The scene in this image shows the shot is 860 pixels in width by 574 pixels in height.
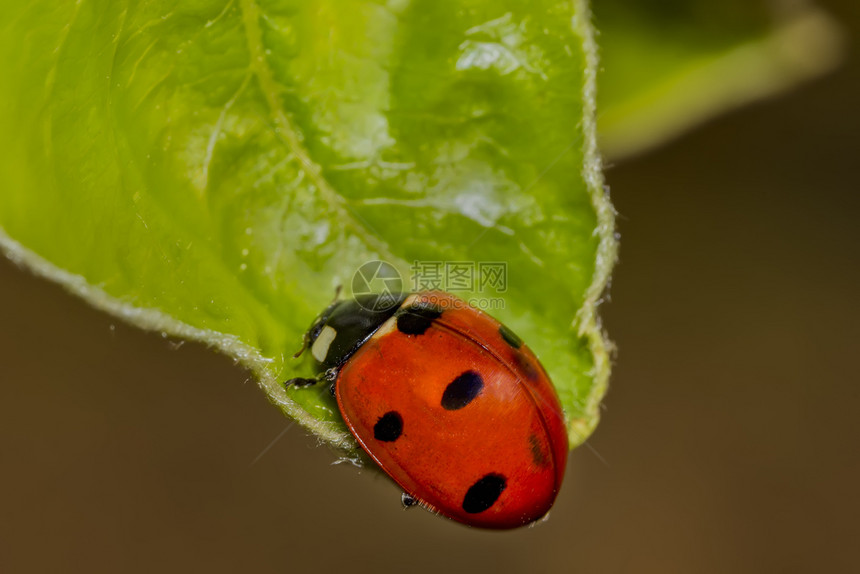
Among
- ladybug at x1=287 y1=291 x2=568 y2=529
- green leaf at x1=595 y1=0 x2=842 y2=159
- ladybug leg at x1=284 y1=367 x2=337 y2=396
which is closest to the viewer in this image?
ladybug leg at x1=284 y1=367 x2=337 y2=396

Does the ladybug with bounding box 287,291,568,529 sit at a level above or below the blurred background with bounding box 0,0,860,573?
above

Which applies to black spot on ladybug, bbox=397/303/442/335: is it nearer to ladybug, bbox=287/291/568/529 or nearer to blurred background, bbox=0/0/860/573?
ladybug, bbox=287/291/568/529

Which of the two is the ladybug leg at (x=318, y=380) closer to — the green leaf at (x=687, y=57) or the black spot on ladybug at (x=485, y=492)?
the black spot on ladybug at (x=485, y=492)

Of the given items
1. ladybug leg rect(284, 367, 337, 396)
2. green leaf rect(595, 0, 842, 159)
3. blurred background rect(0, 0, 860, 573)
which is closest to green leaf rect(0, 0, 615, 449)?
ladybug leg rect(284, 367, 337, 396)

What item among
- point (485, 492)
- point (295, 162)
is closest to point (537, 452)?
point (485, 492)

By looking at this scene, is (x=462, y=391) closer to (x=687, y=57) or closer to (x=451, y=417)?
(x=451, y=417)

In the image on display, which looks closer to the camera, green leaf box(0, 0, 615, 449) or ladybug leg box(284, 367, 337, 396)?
green leaf box(0, 0, 615, 449)

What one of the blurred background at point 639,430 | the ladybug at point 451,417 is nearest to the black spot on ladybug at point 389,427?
the ladybug at point 451,417
